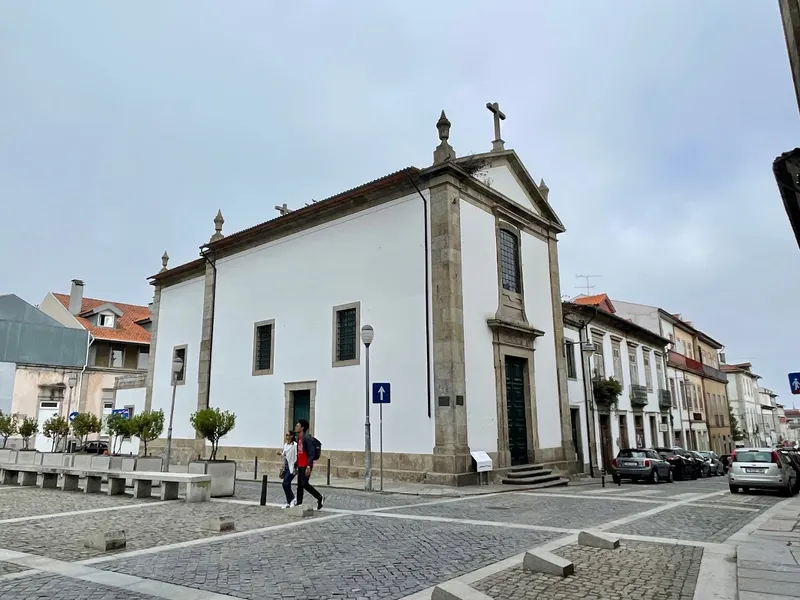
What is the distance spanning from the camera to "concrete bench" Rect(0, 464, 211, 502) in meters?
11.5

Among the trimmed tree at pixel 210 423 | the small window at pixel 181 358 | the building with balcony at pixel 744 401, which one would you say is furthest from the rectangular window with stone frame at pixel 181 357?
the building with balcony at pixel 744 401

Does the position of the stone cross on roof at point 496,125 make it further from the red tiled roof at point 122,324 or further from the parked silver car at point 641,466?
the red tiled roof at point 122,324

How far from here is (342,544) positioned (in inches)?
284

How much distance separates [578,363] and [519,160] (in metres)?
10.1

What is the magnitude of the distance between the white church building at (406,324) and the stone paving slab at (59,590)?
10961 millimetres

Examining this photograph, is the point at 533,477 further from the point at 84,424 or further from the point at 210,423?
the point at 84,424

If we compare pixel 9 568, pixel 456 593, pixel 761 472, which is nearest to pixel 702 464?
pixel 761 472

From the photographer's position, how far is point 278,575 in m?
5.69

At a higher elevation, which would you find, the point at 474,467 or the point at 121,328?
the point at 121,328

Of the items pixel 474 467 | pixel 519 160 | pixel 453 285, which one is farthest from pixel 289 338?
pixel 519 160

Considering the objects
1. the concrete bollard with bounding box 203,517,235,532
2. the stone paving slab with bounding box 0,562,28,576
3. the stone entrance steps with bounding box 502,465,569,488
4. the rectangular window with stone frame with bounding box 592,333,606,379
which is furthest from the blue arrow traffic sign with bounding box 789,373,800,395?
the rectangular window with stone frame with bounding box 592,333,606,379

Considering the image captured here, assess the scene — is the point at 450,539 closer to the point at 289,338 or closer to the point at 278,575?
the point at 278,575

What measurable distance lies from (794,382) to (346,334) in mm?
12388

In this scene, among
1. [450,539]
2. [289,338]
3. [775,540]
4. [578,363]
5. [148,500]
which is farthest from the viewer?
[578,363]
